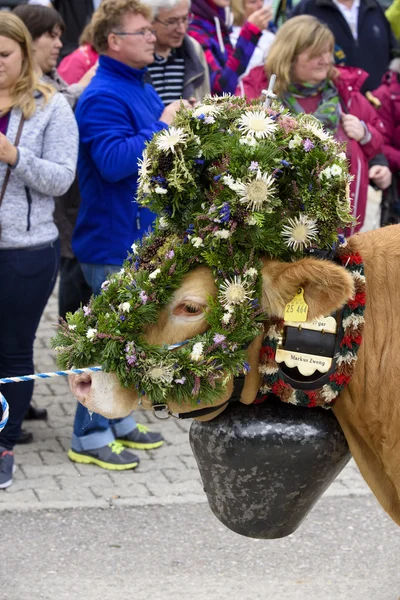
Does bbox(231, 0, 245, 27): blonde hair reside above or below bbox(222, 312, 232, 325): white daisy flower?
below

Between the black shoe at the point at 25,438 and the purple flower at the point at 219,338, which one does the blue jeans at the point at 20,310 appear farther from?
the purple flower at the point at 219,338

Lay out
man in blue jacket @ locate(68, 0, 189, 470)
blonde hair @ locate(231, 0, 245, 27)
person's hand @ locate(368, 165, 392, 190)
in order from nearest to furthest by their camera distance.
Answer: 1. man in blue jacket @ locate(68, 0, 189, 470)
2. person's hand @ locate(368, 165, 392, 190)
3. blonde hair @ locate(231, 0, 245, 27)

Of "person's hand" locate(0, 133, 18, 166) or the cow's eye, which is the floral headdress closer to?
the cow's eye

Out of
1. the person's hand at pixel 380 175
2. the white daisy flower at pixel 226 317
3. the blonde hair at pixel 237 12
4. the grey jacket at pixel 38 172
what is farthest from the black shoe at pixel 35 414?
the blonde hair at pixel 237 12

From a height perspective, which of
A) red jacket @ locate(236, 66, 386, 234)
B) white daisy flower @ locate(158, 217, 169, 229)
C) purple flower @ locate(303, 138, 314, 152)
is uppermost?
purple flower @ locate(303, 138, 314, 152)

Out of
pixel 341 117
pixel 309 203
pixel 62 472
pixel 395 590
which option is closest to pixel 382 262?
pixel 309 203

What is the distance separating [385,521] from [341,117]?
2538 millimetres

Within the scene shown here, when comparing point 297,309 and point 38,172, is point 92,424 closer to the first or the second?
point 38,172

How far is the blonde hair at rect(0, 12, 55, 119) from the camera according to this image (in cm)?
461

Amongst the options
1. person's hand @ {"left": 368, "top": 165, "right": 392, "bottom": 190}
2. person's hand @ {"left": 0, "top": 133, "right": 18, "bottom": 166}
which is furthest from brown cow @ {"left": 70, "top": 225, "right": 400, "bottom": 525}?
person's hand @ {"left": 368, "top": 165, "right": 392, "bottom": 190}

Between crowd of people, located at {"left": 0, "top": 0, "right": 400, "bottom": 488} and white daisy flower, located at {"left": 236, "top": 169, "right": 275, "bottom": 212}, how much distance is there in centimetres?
106

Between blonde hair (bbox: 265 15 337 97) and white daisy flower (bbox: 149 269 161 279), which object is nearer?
white daisy flower (bbox: 149 269 161 279)

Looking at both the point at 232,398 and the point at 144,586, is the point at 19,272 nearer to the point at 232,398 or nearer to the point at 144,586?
the point at 144,586

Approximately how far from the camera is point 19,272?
4.70 meters
